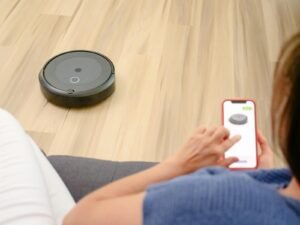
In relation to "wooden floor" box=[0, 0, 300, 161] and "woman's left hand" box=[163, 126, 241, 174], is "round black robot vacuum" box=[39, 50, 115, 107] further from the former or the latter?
"woman's left hand" box=[163, 126, 241, 174]

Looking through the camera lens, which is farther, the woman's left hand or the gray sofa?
the gray sofa

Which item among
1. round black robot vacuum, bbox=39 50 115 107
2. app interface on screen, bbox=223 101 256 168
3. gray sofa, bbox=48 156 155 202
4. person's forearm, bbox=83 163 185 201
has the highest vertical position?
person's forearm, bbox=83 163 185 201

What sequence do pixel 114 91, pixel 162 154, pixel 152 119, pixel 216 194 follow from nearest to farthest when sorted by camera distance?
pixel 216 194 → pixel 162 154 → pixel 152 119 → pixel 114 91

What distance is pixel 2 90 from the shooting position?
5.90ft

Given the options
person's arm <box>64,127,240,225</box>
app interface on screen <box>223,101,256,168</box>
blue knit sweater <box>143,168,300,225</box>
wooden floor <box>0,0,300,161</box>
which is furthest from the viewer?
wooden floor <box>0,0,300,161</box>

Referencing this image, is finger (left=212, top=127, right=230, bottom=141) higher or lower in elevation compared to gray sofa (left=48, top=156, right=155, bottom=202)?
higher

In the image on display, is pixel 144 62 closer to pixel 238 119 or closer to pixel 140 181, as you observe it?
pixel 238 119

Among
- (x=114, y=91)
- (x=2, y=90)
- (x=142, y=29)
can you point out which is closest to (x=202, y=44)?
(x=142, y=29)

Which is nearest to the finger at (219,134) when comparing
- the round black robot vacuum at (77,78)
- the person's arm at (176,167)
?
the person's arm at (176,167)

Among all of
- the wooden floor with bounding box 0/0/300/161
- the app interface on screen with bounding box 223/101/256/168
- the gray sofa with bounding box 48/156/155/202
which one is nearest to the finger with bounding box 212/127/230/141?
the app interface on screen with bounding box 223/101/256/168

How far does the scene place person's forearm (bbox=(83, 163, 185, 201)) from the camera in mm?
749

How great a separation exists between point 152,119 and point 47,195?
85 cm

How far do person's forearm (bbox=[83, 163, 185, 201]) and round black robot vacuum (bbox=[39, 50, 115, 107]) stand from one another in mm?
974

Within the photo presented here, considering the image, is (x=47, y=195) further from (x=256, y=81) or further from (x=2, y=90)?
(x=256, y=81)
